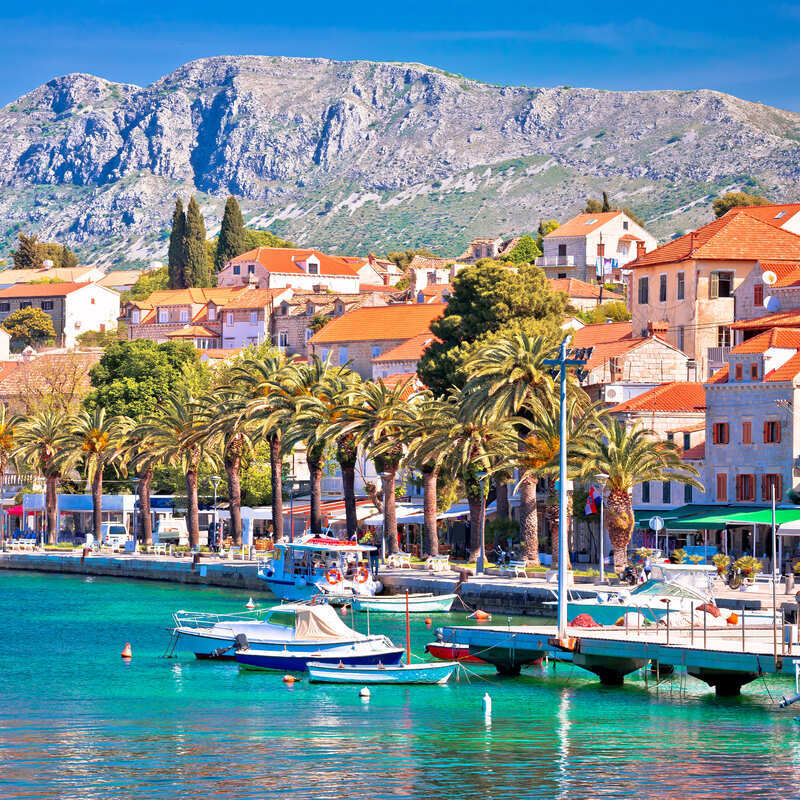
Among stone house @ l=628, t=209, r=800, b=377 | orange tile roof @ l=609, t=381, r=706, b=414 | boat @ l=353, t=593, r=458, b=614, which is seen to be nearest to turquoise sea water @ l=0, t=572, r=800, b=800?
boat @ l=353, t=593, r=458, b=614

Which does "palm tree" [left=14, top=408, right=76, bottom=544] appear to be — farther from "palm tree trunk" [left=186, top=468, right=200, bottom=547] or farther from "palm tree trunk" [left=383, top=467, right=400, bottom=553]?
"palm tree trunk" [left=383, top=467, right=400, bottom=553]

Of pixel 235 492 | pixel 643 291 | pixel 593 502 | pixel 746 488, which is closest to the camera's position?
pixel 593 502

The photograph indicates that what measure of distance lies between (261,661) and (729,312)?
61676 millimetres

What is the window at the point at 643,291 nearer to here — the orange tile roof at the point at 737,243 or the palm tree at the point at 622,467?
the orange tile roof at the point at 737,243

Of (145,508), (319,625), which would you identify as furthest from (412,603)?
(145,508)

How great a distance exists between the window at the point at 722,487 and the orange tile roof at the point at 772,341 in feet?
21.5

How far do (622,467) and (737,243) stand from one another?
135 ft

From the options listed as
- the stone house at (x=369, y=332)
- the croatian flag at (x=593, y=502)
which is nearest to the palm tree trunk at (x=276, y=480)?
the croatian flag at (x=593, y=502)

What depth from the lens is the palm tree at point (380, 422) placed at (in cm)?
8750

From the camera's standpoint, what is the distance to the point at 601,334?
114 m

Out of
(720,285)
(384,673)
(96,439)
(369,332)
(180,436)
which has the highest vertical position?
(369,332)

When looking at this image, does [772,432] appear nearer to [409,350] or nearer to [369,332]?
[409,350]

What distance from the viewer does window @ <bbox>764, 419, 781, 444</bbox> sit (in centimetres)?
8094

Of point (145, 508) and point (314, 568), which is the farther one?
point (145, 508)
